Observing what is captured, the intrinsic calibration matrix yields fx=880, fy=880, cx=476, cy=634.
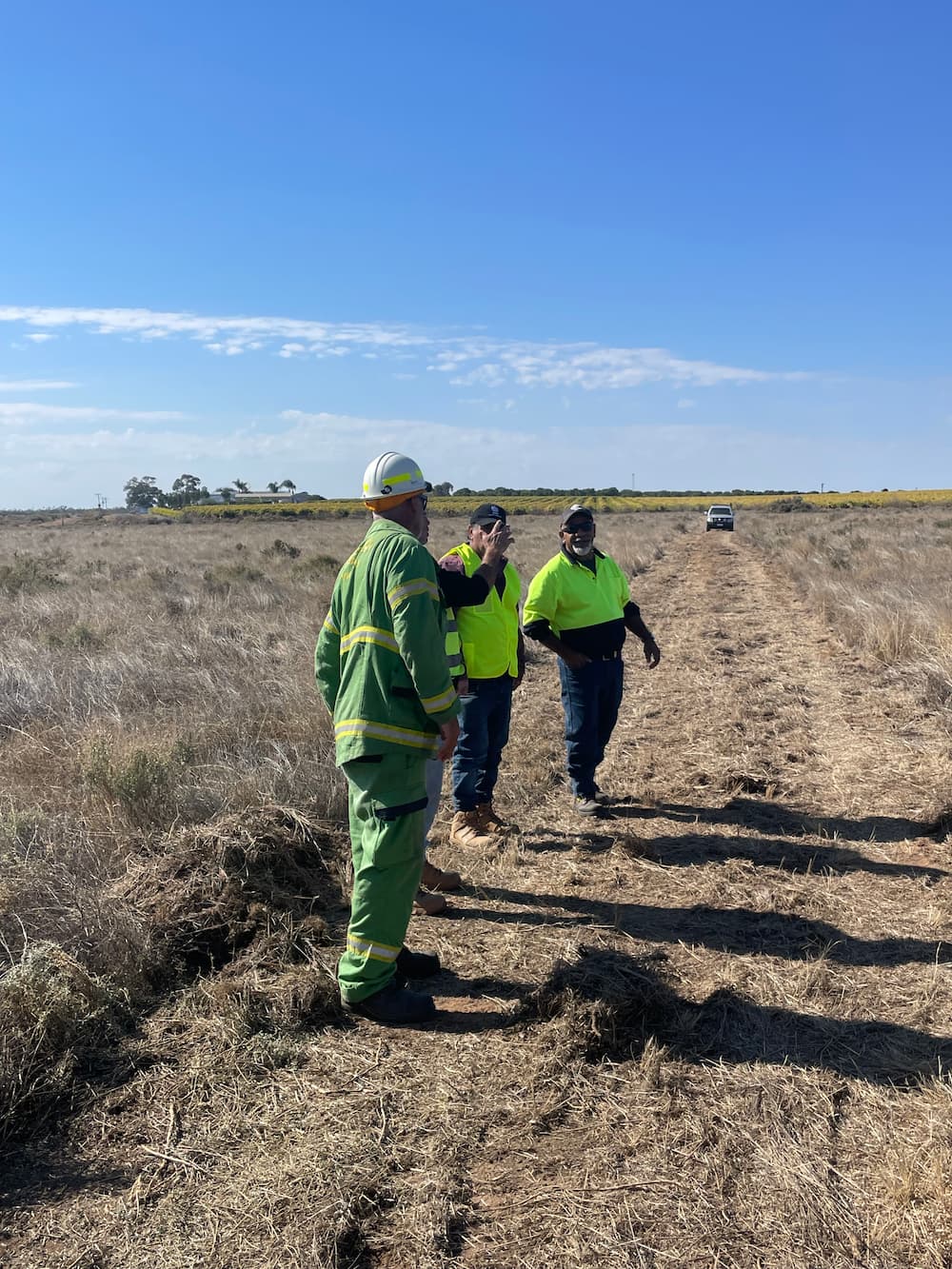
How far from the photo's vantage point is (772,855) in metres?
5.02

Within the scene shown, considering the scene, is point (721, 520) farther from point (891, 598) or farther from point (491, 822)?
point (491, 822)

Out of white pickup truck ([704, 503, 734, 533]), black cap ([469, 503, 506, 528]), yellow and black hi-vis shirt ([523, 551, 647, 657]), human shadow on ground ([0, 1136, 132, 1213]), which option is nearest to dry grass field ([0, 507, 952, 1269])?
human shadow on ground ([0, 1136, 132, 1213])

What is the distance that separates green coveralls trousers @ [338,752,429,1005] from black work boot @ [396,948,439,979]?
349 millimetres

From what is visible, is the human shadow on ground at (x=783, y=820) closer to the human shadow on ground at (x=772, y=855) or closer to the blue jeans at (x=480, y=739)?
the human shadow on ground at (x=772, y=855)

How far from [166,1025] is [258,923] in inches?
28.2

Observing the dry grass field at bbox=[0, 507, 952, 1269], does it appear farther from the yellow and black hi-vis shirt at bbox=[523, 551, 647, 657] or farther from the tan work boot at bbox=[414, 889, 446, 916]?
the yellow and black hi-vis shirt at bbox=[523, 551, 647, 657]

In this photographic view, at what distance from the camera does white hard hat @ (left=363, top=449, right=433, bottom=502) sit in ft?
11.6

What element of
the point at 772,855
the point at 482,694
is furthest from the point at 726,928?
the point at 482,694

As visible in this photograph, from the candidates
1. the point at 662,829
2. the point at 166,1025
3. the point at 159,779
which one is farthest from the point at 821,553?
the point at 166,1025

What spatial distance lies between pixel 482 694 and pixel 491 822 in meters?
0.87

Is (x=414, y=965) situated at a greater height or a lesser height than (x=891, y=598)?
lesser

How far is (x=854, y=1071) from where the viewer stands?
3014 millimetres

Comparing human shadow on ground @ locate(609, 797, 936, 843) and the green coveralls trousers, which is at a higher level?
the green coveralls trousers

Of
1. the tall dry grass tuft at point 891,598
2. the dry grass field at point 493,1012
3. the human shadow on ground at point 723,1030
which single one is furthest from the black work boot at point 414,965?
the tall dry grass tuft at point 891,598
